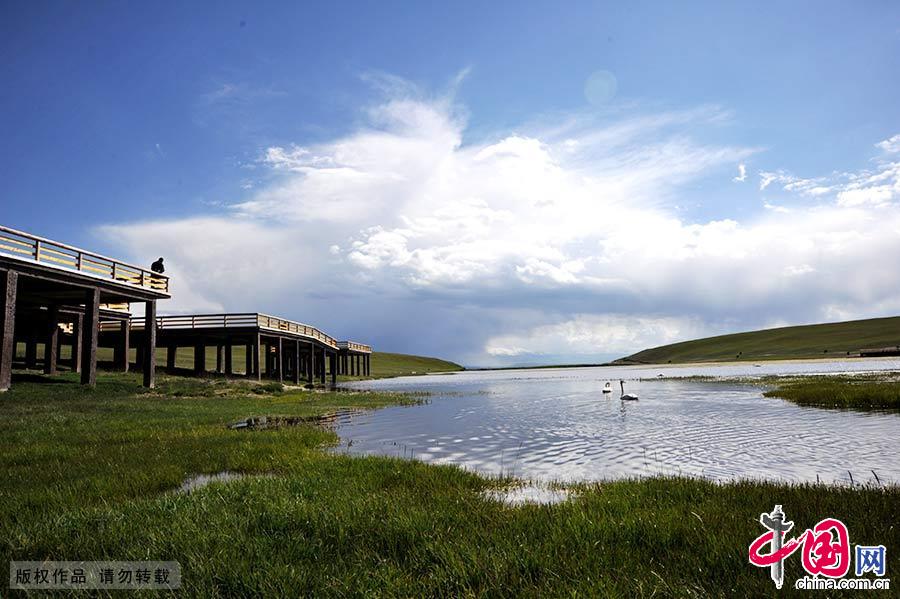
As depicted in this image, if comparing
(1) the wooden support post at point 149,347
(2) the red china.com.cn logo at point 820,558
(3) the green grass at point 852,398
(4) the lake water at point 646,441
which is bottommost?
(4) the lake water at point 646,441

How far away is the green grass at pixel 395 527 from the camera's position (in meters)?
5.22

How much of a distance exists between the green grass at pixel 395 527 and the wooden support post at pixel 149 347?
2414 centimetres

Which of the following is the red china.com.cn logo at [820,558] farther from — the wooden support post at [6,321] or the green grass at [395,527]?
the wooden support post at [6,321]

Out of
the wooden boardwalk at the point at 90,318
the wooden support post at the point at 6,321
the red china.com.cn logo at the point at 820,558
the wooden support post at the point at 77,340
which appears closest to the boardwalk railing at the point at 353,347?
the wooden boardwalk at the point at 90,318

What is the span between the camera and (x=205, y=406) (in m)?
28.6

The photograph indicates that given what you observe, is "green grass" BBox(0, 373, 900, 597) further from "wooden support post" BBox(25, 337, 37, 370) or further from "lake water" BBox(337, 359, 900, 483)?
"wooden support post" BBox(25, 337, 37, 370)

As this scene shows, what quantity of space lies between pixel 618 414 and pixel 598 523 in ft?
70.6

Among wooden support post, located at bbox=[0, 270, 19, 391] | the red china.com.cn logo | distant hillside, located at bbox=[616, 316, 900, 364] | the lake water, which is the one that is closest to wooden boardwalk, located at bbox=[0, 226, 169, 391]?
wooden support post, located at bbox=[0, 270, 19, 391]

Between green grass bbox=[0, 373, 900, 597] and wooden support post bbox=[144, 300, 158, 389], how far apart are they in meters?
24.1

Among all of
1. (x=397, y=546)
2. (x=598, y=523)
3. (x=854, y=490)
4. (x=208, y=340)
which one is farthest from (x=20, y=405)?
(x=208, y=340)

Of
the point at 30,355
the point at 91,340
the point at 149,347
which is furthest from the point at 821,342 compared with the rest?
the point at 30,355

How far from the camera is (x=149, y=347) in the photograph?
35719mm

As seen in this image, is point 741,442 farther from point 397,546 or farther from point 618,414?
point 397,546

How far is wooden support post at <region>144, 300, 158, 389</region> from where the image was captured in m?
35.2
